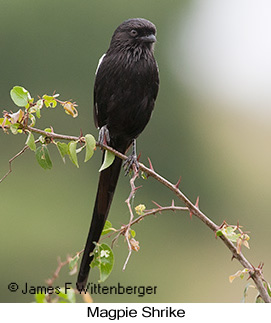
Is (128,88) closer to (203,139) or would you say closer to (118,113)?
(118,113)

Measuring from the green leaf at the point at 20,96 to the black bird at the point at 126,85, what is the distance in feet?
3.74

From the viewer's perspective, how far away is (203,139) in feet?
45.7

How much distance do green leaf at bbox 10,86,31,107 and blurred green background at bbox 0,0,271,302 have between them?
22.1 ft

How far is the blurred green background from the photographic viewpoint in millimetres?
10297

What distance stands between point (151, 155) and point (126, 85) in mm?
8832

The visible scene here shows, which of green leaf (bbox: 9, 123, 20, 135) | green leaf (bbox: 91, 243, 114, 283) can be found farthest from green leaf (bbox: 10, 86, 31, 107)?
green leaf (bbox: 91, 243, 114, 283)

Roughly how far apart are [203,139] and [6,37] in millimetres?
4431

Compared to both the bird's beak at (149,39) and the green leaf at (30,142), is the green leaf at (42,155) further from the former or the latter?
the bird's beak at (149,39)

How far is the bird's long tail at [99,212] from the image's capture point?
2965 millimetres

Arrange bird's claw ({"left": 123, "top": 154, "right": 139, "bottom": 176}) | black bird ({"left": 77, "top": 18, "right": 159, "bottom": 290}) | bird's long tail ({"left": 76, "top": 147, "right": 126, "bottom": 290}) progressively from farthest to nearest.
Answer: black bird ({"left": 77, "top": 18, "right": 159, "bottom": 290}) < bird's claw ({"left": 123, "top": 154, "right": 139, "bottom": 176}) < bird's long tail ({"left": 76, "top": 147, "right": 126, "bottom": 290})

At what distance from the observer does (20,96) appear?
2.34 meters

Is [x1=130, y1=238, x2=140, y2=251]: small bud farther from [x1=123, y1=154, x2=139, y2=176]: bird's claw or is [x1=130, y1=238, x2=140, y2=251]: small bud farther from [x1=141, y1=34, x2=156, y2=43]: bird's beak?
[x1=141, y1=34, x2=156, y2=43]: bird's beak

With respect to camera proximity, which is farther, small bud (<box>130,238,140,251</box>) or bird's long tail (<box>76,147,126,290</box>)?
bird's long tail (<box>76,147,126,290</box>)
